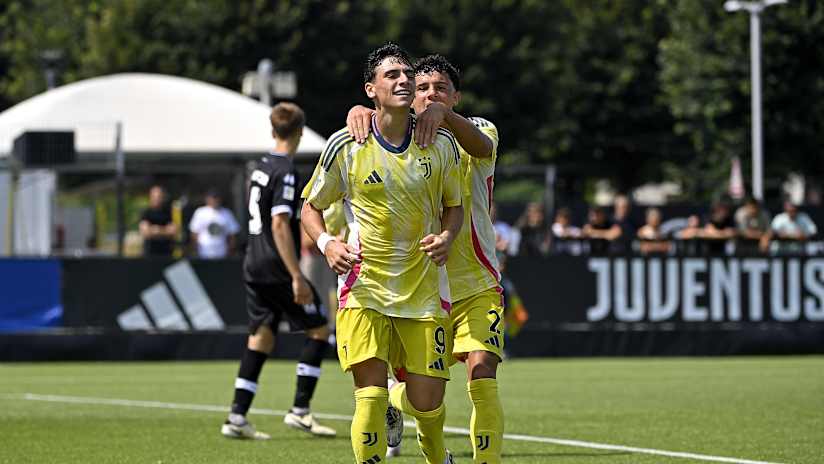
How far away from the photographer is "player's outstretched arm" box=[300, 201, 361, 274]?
7.48 m

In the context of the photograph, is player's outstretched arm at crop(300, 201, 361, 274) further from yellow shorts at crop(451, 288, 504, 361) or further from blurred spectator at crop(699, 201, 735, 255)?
blurred spectator at crop(699, 201, 735, 255)

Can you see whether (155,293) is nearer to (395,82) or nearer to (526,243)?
(526,243)

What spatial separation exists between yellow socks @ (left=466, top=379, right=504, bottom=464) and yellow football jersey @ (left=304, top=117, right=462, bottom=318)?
0.57 metres

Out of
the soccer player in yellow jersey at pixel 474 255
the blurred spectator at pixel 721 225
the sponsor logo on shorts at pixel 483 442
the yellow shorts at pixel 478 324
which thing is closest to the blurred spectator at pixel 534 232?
the blurred spectator at pixel 721 225

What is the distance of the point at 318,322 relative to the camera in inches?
445

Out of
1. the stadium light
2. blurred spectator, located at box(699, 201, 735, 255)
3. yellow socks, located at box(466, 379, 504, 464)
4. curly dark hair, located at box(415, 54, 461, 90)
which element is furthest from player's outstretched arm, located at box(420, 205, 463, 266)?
the stadium light

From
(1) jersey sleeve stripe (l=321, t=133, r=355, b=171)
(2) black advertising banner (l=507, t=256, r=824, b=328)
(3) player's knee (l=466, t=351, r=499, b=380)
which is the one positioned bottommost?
(2) black advertising banner (l=507, t=256, r=824, b=328)

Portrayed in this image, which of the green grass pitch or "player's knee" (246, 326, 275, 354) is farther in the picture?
"player's knee" (246, 326, 275, 354)

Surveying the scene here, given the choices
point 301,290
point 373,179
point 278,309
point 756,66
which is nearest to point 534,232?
point 756,66

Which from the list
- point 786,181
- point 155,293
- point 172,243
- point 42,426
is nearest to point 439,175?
point 42,426

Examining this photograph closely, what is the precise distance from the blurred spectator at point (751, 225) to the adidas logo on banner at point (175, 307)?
314 inches

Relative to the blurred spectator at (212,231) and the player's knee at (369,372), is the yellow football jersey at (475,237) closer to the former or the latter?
the player's knee at (369,372)

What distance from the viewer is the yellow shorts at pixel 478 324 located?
8141mm

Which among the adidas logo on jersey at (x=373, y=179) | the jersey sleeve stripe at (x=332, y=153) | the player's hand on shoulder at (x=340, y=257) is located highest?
the jersey sleeve stripe at (x=332, y=153)
